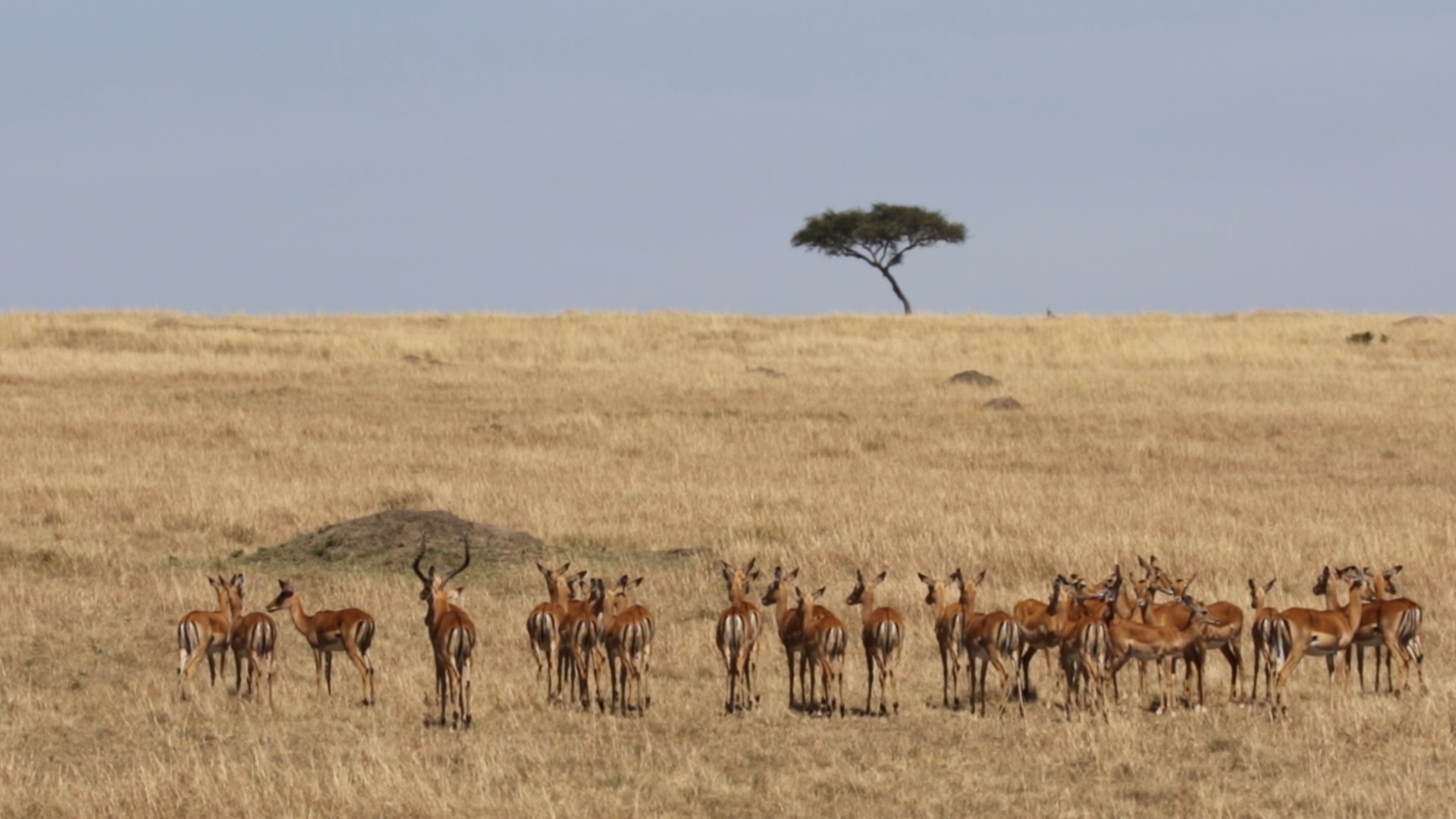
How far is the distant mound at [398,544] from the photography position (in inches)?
754

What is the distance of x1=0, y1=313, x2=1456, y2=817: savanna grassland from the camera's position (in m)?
9.83

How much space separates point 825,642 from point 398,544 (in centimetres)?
910

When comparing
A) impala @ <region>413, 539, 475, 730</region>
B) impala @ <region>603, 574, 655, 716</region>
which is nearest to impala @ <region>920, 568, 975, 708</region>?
impala @ <region>603, 574, 655, 716</region>

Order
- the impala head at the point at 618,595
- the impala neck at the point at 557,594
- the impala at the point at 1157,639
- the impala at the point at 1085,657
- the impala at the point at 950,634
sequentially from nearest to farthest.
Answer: the impala at the point at 1085,657 → the impala at the point at 1157,639 → the impala at the point at 950,634 → the impala head at the point at 618,595 → the impala neck at the point at 557,594

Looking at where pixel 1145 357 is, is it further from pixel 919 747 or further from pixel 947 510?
pixel 919 747

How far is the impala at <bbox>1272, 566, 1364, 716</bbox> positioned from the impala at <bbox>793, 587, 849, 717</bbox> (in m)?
2.98

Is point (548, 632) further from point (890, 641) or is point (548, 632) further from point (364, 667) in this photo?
→ point (890, 641)

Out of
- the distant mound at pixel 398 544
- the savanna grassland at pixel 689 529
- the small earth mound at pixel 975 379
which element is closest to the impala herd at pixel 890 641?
the savanna grassland at pixel 689 529

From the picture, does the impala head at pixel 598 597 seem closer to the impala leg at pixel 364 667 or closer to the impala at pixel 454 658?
the impala at pixel 454 658

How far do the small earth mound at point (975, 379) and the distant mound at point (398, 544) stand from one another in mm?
22994

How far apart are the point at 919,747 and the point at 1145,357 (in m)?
40.4

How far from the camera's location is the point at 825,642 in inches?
460

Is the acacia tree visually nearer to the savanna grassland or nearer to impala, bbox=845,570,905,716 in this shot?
the savanna grassland

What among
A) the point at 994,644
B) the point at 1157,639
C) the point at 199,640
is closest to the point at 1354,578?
the point at 1157,639
